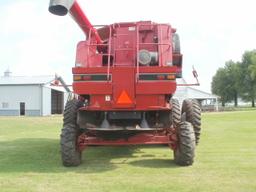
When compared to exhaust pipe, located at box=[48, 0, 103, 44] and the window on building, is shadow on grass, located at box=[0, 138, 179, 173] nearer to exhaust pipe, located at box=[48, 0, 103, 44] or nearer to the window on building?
exhaust pipe, located at box=[48, 0, 103, 44]

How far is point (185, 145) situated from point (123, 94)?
1.76m

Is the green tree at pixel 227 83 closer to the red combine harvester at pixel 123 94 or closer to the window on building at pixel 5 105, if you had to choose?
the window on building at pixel 5 105

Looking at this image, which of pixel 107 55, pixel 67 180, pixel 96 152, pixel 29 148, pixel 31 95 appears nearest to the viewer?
pixel 67 180

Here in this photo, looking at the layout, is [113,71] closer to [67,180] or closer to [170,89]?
[170,89]

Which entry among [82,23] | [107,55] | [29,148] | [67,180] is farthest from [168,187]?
[29,148]

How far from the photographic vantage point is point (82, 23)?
1268 cm

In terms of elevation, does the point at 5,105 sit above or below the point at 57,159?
above

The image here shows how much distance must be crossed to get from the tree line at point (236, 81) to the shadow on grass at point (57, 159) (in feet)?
398

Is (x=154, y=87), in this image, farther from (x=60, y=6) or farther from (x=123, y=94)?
(x=60, y=6)

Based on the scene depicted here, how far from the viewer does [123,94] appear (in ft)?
36.7

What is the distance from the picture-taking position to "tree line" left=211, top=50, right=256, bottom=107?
448 ft

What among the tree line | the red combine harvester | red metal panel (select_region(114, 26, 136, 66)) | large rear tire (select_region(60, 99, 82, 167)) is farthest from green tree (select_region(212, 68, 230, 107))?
large rear tire (select_region(60, 99, 82, 167))

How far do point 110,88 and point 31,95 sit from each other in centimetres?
6341

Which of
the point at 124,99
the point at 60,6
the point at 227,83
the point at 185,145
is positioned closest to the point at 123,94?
the point at 124,99
